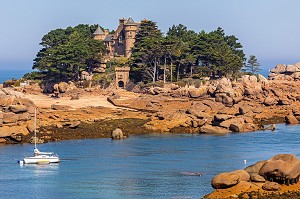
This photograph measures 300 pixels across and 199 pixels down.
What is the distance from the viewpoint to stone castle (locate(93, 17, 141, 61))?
15050 cm

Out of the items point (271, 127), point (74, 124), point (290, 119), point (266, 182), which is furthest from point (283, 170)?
point (290, 119)

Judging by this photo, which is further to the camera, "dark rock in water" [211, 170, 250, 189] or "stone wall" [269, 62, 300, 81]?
"stone wall" [269, 62, 300, 81]

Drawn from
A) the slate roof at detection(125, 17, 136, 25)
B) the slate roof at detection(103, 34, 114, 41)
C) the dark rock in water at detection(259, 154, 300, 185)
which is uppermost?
the slate roof at detection(125, 17, 136, 25)

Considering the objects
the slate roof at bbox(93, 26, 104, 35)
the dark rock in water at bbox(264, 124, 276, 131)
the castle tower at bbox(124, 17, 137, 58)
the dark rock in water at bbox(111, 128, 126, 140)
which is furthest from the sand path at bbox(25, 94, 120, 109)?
the slate roof at bbox(93, 26, 104, 35)

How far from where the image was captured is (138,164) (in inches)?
3415

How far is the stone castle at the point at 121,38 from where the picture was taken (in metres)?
150

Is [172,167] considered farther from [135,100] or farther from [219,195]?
[135,100]

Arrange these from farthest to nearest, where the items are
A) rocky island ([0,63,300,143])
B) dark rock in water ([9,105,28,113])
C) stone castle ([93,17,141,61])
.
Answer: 1. stone castle ([93,17,141,61])
2. rocky island ([0,63,300,143])
3. dark rock in water ([9,105,28,113])

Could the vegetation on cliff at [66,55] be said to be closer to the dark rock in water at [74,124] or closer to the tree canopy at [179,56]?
the tree canopy at [179,56]

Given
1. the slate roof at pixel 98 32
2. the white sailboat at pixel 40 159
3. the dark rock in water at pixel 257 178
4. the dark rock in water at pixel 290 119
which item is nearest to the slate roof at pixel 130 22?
the slate roof at pixel 98 32

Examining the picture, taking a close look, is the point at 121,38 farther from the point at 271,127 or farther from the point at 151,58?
the point at 271,127

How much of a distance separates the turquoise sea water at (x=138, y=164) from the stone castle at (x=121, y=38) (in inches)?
1754

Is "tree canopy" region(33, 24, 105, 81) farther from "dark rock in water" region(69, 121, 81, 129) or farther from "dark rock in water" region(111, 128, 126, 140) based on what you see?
"dark rock in water" region(111, 128, 126, 140)

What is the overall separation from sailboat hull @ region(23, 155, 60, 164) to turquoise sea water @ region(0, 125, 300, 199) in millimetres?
1101
